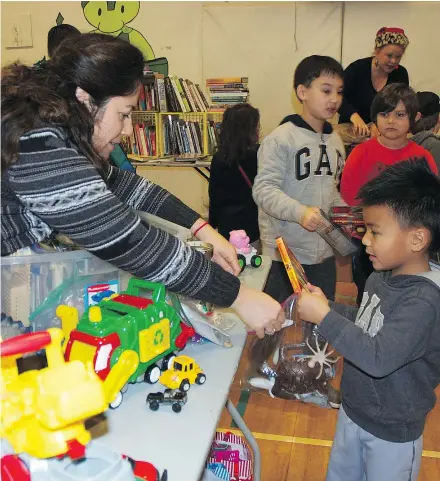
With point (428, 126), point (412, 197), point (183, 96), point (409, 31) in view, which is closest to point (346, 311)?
point (412, 197)

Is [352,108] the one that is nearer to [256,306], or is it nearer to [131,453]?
[256,306]

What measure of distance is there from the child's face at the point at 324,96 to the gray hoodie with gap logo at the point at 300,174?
0.07 metres

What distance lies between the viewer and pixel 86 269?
1.18 m

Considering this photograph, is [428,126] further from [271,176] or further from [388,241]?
[388,241]

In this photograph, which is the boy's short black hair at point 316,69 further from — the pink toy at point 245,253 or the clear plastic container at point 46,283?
the clear plastic container at point 46,283

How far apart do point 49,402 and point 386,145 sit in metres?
2.02

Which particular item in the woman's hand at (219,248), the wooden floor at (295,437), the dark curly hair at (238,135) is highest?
the dark curly hair at (238,135)

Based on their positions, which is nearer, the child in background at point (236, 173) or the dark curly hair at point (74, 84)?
the dark curly hair at point (74, 84)

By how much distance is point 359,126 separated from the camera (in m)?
3.19

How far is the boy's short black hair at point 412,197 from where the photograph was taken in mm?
1188

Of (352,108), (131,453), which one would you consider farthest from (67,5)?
(131,453)

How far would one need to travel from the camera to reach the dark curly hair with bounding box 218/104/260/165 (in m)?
2.89

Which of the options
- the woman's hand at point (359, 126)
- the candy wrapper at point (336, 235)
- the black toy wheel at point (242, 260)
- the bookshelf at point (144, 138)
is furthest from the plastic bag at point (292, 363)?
the bookshelf at point (144, 138)

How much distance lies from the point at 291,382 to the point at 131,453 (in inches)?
31.8
